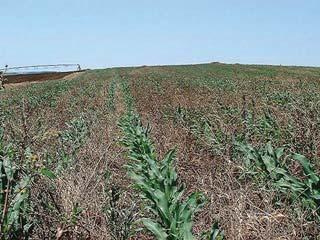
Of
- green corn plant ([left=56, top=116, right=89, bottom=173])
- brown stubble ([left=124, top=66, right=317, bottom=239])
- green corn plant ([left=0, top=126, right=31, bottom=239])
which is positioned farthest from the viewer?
green corn plant ([left=56, top=116, right=89, bottom=173])

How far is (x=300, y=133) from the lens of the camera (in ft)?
18.8

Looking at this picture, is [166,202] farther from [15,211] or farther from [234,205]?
[15,211]

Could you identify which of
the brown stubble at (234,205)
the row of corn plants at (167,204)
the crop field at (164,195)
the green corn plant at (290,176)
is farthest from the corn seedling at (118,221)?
the green corn plant at (290,176)

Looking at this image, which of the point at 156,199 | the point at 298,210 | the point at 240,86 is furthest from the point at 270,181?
the point at 240,86

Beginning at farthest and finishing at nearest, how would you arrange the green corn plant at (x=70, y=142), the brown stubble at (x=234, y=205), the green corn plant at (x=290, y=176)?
the green corn plant at (x=70, y=142) → the green corn plant at (x=290, y=176) → the brown stubble at (x=234, y=205)

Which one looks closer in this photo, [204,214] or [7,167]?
[7,167]

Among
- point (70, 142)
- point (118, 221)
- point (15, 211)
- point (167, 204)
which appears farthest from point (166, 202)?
point (70, 142)

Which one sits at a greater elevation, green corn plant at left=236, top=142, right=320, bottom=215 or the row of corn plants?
green corn plant at left=236, top=142, right=320, bottom=215

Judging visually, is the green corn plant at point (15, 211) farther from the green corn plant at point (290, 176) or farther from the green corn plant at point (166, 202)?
Answer: the green corn plant at point (290, 176)

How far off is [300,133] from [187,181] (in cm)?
139

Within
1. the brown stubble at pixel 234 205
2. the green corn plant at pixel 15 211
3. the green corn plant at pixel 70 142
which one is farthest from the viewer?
the green corn plant at pixel 70 142

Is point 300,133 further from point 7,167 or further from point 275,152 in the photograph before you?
point 7,167

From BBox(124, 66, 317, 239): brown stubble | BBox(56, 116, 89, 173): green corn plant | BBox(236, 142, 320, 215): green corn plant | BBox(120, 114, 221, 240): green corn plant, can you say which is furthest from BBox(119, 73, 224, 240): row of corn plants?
BBox(56, 116, 89, 173): green corn plant

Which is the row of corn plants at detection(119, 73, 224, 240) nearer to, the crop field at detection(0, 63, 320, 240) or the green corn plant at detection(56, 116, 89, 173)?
the crop field at detection(0, 63, 320, 240)
